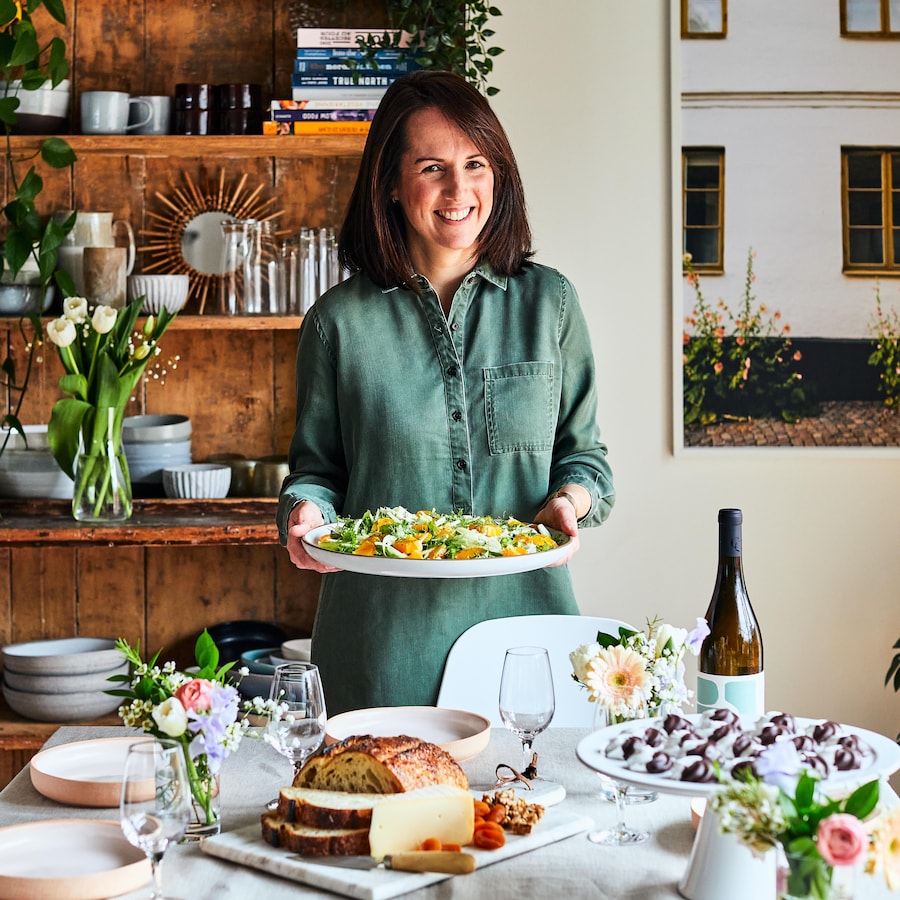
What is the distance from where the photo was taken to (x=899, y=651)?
3.03 meters

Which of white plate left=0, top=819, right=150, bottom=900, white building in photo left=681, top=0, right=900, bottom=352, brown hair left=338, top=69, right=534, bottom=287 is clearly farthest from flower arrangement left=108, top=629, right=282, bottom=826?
white building in photo left=681, top=0, right=900, bottom=352

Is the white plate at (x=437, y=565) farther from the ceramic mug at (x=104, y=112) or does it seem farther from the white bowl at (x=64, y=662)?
the ceramic mug at (x=104, y=112)

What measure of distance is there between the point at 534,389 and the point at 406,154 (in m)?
0.45

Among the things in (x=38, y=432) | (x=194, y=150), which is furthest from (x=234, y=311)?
(x=38, y=432)

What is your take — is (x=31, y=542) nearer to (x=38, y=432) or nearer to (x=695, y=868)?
(x=38, y=432)

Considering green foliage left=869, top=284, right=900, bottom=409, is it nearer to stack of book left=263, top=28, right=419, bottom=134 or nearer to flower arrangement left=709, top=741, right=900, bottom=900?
stack of book left=263, top=28, right=419, bottom=134

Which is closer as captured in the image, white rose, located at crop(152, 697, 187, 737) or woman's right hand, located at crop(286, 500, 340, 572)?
white rose, located at crop(152, 697, 187, 737)

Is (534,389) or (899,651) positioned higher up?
(534,389)

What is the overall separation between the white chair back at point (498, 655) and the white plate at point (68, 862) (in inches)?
29.7

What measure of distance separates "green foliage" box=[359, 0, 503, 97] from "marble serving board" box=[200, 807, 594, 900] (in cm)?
197

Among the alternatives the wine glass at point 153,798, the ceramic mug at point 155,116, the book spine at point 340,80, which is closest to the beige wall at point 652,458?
the book spine at point 340,80

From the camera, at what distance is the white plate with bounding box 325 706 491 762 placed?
1.56 meters

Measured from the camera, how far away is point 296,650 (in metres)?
2.86

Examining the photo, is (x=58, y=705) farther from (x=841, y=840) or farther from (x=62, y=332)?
(x=841, y=840)
